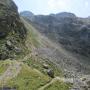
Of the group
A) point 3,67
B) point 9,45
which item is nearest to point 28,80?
point 3,67

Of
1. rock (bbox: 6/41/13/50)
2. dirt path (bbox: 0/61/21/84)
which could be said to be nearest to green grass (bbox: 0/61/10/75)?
dirt path (bbox: 0/61/21/84)

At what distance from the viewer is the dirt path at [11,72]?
108631mm

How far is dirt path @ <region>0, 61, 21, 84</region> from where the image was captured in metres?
109

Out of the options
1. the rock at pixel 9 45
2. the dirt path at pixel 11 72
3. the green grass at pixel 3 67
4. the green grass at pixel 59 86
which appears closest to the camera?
the green grass at pixel 59 86

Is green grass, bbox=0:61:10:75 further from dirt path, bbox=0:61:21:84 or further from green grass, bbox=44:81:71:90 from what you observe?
green grass, bbox=44:81:71:90

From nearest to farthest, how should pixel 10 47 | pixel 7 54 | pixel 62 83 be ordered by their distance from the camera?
1. pixel 62 83
2. pixel 7 54
3. pixel 10 47

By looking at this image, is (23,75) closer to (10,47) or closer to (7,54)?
(7,54)

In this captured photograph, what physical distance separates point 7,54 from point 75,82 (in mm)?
83079

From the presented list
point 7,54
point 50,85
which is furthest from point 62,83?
point 7,54

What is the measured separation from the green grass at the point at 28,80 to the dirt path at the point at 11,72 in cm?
232

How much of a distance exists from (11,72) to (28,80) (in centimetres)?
1405

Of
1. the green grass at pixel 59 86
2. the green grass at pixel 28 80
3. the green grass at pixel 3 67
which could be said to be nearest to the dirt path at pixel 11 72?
the green grass at pixel 3 67

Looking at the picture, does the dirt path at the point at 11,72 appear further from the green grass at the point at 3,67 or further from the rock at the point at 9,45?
the rock at the point at 9,45

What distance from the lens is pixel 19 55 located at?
180250 millimetres
